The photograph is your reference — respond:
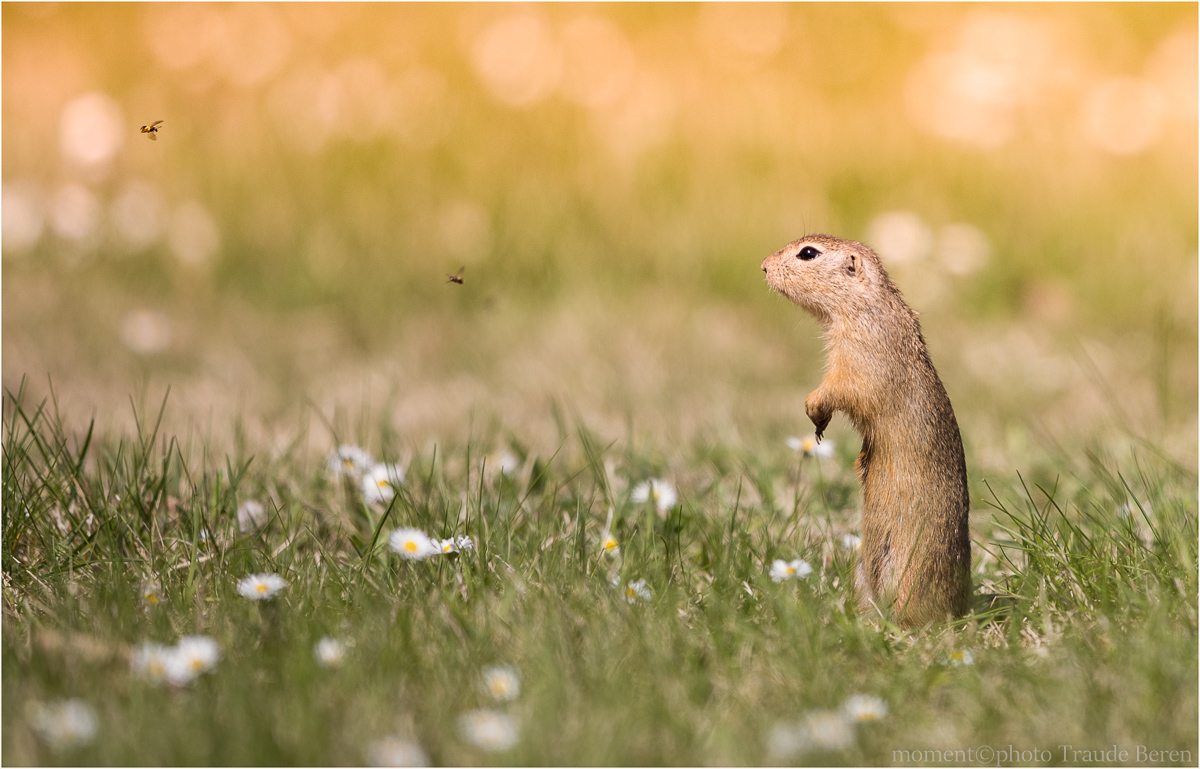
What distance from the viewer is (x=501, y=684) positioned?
6.31 ft

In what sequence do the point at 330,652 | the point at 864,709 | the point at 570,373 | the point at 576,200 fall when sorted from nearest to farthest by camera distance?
the point at 864,709 → the point at 330,652 → the point at 570,373 → the point at 576,200

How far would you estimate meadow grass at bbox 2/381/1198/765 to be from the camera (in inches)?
70.4

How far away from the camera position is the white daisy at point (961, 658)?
2.08 meters

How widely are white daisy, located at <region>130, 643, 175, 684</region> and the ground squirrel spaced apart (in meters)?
1.41

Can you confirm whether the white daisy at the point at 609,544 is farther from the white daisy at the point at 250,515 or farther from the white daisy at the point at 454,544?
the white daisy at the point at 250,515

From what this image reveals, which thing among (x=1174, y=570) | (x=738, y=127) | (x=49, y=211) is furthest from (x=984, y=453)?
(x=49, y=211)

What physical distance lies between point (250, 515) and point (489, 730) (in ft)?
4.53

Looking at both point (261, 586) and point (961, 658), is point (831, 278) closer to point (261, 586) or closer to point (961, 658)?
point (961, 658)

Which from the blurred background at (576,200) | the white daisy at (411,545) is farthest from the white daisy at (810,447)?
the blurred background at (576,200)

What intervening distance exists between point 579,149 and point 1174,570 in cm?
524

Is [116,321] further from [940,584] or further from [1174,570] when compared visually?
[1174,570]

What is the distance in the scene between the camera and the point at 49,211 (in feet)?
21.1

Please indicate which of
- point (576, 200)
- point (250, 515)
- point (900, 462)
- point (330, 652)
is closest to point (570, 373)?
point (576, 200)

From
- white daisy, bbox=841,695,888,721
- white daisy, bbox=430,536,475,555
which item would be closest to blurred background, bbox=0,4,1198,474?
white daisy, bbox=430,536,475,555
